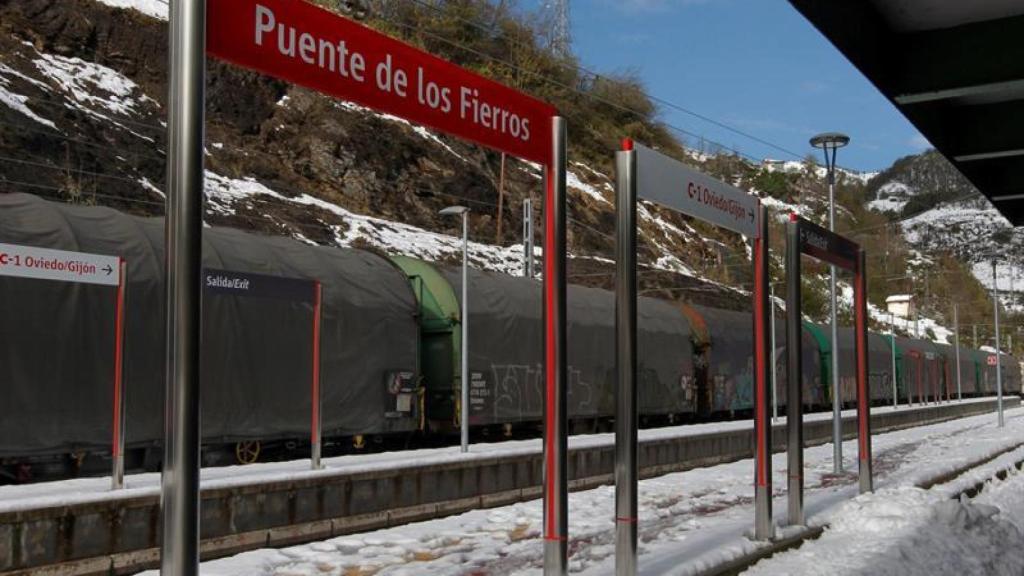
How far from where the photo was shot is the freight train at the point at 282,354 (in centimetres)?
1109

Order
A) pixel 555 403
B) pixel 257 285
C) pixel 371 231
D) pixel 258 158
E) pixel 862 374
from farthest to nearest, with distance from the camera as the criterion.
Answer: pixel 258 158, pixel 371 231, pixel 862 374, pixel 257 285, pixel 555 403

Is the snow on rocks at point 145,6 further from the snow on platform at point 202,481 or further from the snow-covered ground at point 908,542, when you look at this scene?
the snow-covered ground at point 908,542

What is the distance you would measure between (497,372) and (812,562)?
35.3 ft

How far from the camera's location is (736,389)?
28703 mm

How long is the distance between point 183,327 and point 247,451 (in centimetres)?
1085

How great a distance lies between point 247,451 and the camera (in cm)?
1385

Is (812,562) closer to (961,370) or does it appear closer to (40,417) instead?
(40,417)

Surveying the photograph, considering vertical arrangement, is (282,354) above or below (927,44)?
below

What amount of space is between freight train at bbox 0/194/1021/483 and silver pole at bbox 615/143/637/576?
302 cm

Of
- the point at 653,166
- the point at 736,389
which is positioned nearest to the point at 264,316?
the point at 653,166

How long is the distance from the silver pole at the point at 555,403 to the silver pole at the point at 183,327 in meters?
2.72

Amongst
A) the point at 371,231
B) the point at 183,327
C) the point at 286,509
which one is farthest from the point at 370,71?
the point at 371,231

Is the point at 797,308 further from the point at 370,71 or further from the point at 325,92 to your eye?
the point at 325,92

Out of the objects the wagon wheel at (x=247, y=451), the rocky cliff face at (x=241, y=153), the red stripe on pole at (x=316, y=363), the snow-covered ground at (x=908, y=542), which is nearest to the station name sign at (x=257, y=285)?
the red stripe on pole at (x=316, y=363)
